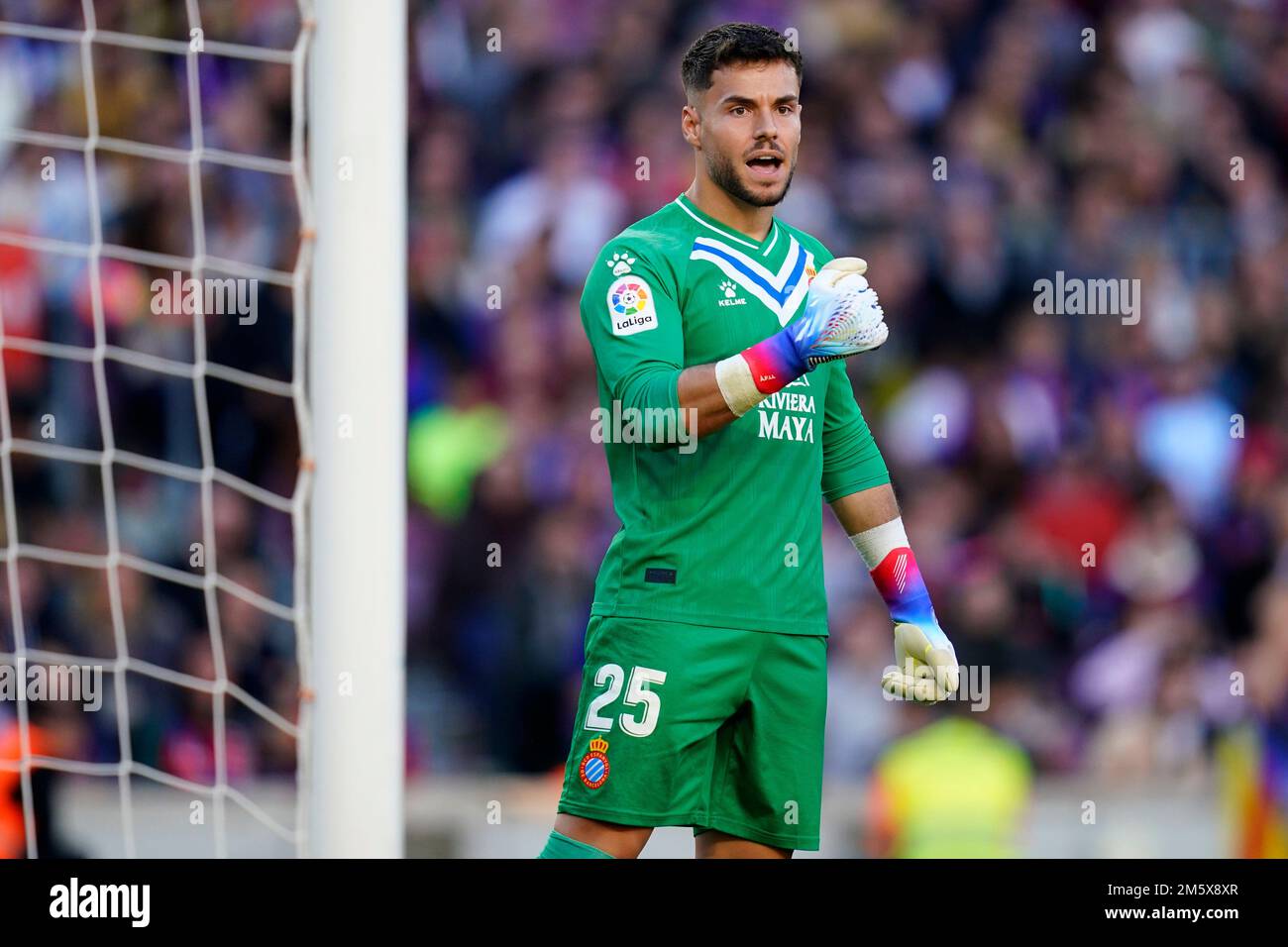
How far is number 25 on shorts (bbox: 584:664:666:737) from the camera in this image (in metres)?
3.71

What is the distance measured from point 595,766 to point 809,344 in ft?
3.04

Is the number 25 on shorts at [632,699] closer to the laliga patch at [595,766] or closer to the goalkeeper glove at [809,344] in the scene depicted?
the laliga patch at [595,766]

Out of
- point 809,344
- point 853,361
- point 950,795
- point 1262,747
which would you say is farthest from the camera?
point 853,361

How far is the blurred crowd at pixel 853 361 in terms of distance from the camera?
281 inches

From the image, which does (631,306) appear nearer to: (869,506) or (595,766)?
(869,506)

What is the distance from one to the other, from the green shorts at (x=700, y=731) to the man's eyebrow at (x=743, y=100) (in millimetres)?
1051

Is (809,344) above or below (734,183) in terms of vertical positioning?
below

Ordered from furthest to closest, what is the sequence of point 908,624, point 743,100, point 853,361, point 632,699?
point 853,361 < point 908,624 < point 743,100 < point 632,699

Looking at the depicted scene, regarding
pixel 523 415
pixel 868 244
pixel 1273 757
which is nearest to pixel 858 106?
pixel 868 244

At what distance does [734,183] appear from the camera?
3879 millimetres

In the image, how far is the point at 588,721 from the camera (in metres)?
3.77

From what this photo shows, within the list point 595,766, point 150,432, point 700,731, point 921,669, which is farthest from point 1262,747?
point 150,432

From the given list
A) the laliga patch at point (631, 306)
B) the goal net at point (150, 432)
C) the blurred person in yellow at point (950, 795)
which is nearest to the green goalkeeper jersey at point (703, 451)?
the laliga patch at point (631, 306)

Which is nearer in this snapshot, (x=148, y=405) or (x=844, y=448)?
(x=844, y=448)
